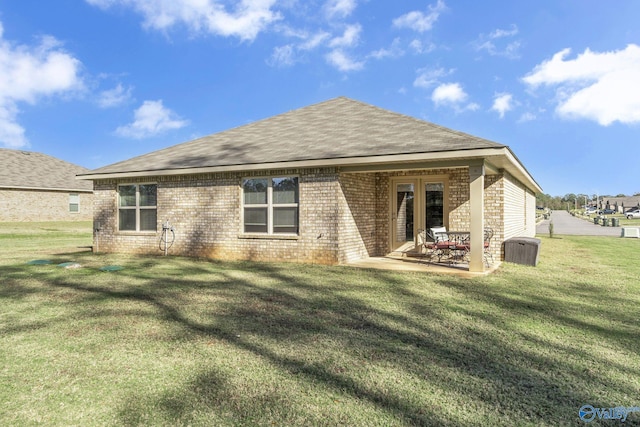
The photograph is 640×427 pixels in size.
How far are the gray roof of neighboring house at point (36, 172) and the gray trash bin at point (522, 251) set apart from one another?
31.6 meters

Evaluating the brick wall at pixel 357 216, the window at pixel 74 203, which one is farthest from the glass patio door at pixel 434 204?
the window at pixel 74 203

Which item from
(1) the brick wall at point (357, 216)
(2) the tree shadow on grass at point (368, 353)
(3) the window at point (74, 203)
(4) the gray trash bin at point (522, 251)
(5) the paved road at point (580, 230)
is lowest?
(2) the tree shadow on grass at point (368, 353)

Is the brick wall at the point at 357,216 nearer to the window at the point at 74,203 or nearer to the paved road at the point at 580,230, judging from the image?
the paved road at the point at 580,230

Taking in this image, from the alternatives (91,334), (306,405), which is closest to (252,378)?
(306,405)

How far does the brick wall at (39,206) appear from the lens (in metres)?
27.9

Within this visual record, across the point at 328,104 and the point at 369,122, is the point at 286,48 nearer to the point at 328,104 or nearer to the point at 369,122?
the point at 328,104

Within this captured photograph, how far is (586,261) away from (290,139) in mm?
9435

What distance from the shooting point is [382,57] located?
72.1ft

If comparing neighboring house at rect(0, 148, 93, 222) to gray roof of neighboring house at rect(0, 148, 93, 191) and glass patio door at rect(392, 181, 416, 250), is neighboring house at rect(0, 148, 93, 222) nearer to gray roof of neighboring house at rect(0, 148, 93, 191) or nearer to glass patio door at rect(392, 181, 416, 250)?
gray roof of neighboring house at rect(0, 148, 93, 191)

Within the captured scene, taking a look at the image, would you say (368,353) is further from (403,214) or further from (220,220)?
(220,220)

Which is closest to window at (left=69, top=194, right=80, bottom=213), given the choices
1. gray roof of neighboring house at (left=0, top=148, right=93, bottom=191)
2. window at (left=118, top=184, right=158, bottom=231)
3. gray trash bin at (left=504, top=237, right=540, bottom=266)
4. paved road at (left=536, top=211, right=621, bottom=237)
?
gray roof of neighboring house at (left=0, top=148, right=93, bottom=191)

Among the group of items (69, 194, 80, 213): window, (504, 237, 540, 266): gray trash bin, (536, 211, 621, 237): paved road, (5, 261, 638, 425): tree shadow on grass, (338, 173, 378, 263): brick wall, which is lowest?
(5, 261, 638, 425): tree shadow on grass

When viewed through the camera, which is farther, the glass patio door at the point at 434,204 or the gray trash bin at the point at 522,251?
the glass patio door at the point at 434,204

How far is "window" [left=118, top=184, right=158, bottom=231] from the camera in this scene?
→ 13023 millimetres
